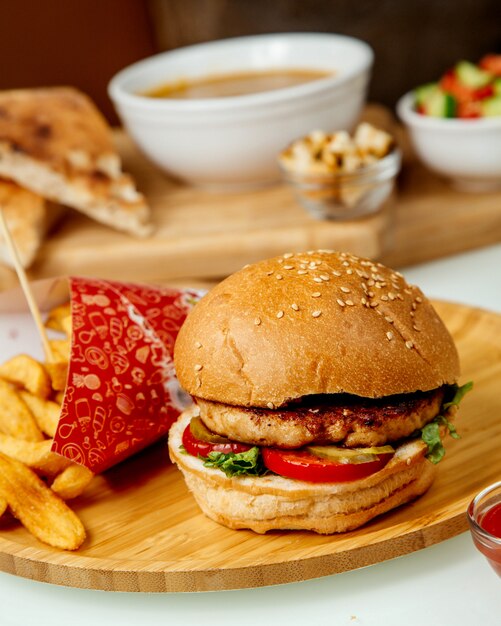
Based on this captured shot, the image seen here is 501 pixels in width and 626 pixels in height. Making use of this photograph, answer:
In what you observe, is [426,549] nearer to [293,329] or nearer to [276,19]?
[293,329]

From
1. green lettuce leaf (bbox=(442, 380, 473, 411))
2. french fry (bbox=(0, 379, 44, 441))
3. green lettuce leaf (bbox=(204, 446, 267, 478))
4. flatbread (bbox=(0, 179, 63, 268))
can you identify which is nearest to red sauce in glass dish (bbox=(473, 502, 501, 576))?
green lettuce leaf (bbox=(442, 380, 473, 411))

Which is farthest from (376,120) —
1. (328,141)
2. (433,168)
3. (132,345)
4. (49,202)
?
(132,345)

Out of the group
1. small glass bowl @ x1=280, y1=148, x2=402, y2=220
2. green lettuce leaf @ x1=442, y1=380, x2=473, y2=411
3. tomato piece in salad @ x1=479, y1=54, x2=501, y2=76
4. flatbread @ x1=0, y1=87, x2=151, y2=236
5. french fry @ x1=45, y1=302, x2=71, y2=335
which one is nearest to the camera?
green lettuce leaf @ x1=442, y1=380, x2=473, y2=411

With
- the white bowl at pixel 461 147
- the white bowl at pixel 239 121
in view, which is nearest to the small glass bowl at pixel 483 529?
the white bowl at pixel 461 147

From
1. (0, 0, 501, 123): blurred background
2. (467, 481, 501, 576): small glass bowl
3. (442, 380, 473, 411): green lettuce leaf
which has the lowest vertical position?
(0, 0, 501, 123): blurred background

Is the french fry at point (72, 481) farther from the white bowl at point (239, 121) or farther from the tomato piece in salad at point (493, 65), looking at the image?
the tomato piece in salad at point (493, 65)

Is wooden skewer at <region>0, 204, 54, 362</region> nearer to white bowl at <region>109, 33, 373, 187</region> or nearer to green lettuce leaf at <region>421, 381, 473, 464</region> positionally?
green lettuce leaf at <region>421, 381, 473, 464</region>
